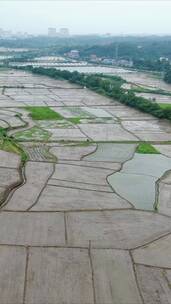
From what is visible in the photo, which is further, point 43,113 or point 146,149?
point 43,113

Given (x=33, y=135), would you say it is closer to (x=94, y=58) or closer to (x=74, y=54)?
(x=94, y=58)

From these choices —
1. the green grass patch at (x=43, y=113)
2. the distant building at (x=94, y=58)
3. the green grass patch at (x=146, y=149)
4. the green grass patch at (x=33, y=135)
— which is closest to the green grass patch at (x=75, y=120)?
the green grass patch at (x=43, y=113)

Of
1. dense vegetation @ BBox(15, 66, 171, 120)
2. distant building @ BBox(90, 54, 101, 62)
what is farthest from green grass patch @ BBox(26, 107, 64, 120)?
distant building @ BBox(90, 54, 101, 62)

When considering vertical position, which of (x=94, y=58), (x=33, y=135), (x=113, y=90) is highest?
(x=113, y=90)

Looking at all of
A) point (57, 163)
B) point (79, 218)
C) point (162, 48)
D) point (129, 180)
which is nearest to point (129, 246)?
point (79, 218)

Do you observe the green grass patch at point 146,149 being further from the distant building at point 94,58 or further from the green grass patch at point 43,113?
the distant building at point 94,58

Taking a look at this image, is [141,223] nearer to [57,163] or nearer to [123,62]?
[57,163]

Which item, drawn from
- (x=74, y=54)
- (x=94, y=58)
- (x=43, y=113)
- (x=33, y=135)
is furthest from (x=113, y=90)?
(x=74, y=54)
